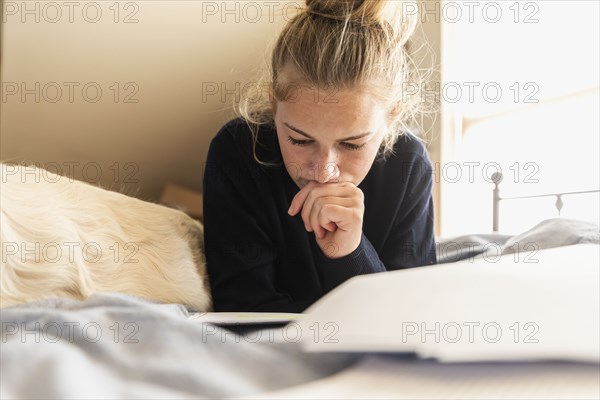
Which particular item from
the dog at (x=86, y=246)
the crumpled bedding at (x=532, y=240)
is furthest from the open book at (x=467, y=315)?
the dog at (x=86, y=246)

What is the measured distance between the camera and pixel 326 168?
36.7 inches

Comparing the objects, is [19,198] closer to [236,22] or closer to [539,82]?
[236,22]

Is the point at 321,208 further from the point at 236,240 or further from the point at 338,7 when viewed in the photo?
the point at 338,7

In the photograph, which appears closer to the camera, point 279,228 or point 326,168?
point 326,168

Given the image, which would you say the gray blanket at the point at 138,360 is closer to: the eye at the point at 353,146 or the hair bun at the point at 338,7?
the eye at the point at 353,146

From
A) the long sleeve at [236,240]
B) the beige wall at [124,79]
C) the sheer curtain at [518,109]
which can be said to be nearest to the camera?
the long sleeve at [236,240]

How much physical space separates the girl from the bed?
18.1 inches

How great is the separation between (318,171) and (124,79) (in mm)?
1006

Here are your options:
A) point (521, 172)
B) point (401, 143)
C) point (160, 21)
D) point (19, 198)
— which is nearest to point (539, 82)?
point (521, 172)

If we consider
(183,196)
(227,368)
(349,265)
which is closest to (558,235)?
(349,265)

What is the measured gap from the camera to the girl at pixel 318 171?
0.94m

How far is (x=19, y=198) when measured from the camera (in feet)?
2.56

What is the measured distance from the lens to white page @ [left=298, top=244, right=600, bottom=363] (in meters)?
0.41

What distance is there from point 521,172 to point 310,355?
5.91ft
